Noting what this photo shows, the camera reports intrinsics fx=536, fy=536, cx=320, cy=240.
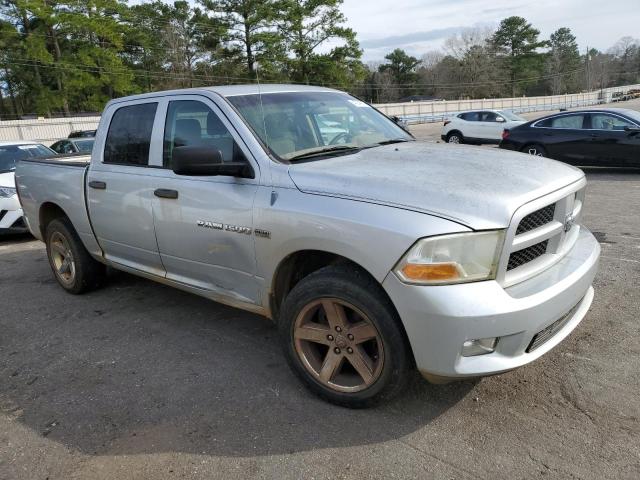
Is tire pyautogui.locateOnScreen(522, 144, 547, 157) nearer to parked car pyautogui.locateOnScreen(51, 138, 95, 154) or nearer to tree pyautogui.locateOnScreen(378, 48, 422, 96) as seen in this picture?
parked car pyautogui.locateOnScreen(51, 138, 95, 154)

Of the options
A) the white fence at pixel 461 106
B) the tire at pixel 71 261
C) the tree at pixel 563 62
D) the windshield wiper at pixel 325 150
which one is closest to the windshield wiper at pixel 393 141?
the windshield wiper at pixel 325 150

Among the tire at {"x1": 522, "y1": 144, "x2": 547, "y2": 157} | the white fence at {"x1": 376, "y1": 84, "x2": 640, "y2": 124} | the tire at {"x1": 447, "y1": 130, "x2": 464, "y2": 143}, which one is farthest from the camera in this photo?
the white fence at {"x1": 376, "y1": 84, "x2": 640, "y2": 124}

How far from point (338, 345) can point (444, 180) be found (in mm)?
1091

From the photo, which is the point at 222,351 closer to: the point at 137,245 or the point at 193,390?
the point at 193,390

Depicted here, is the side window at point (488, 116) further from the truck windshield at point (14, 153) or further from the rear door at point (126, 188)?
the rear door at point (126, 188)

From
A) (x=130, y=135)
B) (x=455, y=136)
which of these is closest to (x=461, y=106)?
(x=455, y=136)

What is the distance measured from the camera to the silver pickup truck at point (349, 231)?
2.58m

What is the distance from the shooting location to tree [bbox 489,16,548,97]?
94438 millimetres

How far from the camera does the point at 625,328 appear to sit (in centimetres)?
393

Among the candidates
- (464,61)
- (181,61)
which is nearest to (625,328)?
(181,61)

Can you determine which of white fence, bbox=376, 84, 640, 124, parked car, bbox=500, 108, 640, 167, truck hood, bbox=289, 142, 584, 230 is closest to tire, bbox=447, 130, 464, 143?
parked car, bbox=500, 108, 640, 167

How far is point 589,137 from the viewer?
11.6 m

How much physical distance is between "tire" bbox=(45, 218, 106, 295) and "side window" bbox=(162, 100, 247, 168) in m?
1.81

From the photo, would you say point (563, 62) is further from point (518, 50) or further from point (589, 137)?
point (589, 137)
